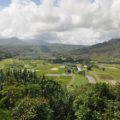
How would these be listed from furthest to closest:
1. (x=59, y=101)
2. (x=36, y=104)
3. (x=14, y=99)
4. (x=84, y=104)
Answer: (x=14, y=99), (x=59, y=101), (x=84, y=104), (x=36, y=104)

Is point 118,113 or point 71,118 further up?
point 118,113

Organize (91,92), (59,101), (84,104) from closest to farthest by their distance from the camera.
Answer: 1. (84,104)
2. (91,92)
3. (59,101)

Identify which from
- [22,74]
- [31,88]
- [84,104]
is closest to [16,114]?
[84,104]

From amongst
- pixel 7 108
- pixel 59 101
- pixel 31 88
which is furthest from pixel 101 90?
pixel 31 88

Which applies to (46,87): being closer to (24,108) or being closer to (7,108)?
(7,108)

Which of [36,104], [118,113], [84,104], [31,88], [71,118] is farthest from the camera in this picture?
[31,88]

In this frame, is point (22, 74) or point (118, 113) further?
point (22, 74)

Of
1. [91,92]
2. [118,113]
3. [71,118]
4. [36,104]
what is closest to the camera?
[118,113]

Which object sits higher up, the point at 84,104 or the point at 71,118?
the point at 84,104

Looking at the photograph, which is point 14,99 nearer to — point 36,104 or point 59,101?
point 59,101
